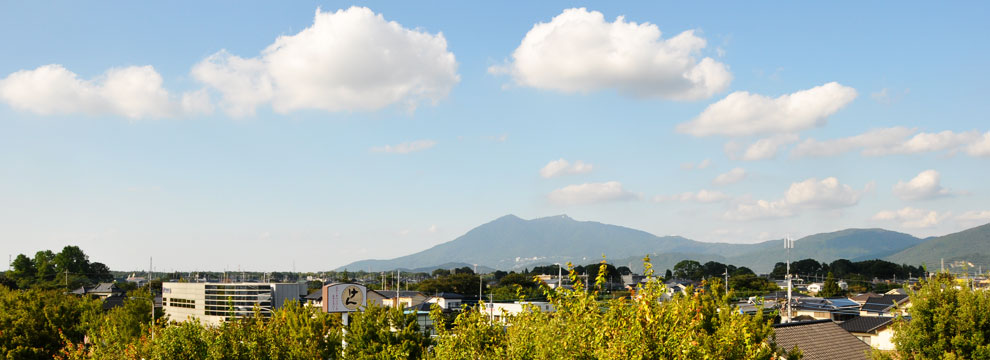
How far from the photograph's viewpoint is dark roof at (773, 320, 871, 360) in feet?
125

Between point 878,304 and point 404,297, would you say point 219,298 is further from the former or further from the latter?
point 878,304

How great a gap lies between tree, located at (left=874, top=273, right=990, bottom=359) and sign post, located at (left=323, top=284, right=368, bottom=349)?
2778cm

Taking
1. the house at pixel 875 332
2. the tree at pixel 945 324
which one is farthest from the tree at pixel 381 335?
the house at pixel 875 332

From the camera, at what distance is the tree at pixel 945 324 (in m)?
27.0

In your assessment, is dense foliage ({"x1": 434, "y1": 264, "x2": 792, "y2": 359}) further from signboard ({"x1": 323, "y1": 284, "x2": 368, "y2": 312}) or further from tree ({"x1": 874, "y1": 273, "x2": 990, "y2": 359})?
signboard ({"x1": 323, "y1": 284, "x2": 368, "y2": 312})

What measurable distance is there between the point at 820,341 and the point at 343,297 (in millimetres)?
29215

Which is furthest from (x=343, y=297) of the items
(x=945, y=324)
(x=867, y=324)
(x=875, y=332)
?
(x=867, y=324)

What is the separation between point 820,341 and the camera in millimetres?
39750

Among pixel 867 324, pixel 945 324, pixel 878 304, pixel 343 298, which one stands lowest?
pixel 878 304

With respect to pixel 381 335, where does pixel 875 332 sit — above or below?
below

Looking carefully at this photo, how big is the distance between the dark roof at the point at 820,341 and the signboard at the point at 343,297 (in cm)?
2493

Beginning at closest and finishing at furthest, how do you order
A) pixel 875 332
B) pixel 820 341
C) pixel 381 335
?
pixel 381 335, pixel 820 341, pixel 875 332

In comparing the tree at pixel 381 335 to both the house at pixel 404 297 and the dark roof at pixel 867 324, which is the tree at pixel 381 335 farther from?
the house at pixel 404 297

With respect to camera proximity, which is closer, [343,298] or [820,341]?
[820,341]
